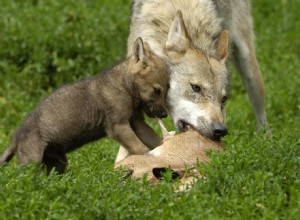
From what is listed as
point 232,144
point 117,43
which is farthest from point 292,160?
point 117,43

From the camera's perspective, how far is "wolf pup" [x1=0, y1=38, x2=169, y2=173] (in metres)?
6.58

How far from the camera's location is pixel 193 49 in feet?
24.1

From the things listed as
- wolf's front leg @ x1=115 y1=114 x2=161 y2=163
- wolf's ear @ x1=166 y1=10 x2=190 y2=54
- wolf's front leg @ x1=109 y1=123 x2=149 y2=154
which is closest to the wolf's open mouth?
wolf's front leg @ x1=115 y1=114 x2=161 y2=163

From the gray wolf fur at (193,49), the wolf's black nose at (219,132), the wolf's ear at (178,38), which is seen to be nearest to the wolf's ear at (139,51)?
the gray wolf fur at (193,49)

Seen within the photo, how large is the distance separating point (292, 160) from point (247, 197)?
0.62m

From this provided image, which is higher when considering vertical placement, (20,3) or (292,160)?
(292,160)

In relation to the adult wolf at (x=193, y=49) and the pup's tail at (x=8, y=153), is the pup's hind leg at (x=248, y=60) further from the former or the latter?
the pup's tail at (x=8, y=153)

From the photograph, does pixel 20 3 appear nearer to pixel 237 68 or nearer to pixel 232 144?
pixel 237 68

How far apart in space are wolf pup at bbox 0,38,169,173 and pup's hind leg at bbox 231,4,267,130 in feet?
7.70

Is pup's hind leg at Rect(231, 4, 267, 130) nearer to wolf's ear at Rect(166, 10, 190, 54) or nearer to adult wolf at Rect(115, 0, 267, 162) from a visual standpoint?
adult wolf at Rect(115, 0, 267, 162)

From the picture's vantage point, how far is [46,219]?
16.9 ft

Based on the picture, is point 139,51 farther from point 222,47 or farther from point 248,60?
point 248,60

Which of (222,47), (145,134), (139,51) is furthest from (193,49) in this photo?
(145,134)

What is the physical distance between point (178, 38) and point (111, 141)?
6.53ft
